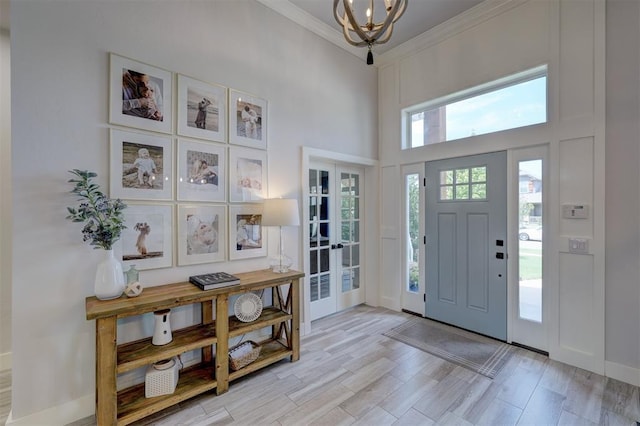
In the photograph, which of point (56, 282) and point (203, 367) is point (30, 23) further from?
point (203, 367)

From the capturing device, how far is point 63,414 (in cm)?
189

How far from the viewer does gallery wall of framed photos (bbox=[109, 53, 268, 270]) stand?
214 centimetres

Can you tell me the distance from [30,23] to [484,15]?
13.3ft

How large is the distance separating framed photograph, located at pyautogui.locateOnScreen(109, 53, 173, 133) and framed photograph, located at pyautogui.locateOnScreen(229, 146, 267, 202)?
0.62 m

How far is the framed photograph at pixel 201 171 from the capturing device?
2.40 metres

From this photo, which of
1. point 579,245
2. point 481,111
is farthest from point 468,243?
point 481,111

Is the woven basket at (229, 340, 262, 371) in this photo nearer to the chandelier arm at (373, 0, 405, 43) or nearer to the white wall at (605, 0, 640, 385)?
the chandelier arm at (373, 0, 405, 43)

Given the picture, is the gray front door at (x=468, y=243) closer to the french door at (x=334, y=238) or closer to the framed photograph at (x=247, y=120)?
the french door at (x=334, y=238)

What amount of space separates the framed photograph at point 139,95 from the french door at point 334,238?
1.63 meters

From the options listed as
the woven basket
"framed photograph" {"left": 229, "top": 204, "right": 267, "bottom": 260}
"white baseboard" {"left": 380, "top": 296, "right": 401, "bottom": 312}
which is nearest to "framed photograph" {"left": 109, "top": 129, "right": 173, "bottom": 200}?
"framed photograph" {"left": 229, "top": 204, "right": 267, "bottom": 260}

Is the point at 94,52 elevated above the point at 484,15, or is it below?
below

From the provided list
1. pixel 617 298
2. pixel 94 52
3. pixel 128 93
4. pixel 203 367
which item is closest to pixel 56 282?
pixel 203 367

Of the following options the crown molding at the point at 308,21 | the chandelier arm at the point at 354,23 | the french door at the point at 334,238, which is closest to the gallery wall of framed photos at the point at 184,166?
the french door at the point at 334,238

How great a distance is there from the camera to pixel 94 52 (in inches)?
79.7
